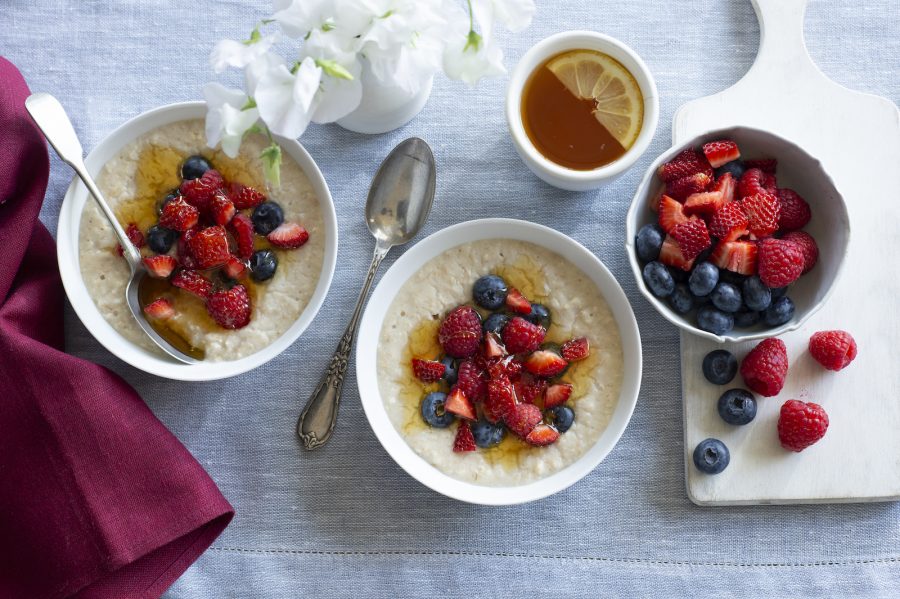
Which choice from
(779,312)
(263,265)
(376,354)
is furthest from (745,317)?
(263,265)

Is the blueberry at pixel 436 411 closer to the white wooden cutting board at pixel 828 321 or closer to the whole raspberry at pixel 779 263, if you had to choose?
the white wooden cutting board at pixel 828 321

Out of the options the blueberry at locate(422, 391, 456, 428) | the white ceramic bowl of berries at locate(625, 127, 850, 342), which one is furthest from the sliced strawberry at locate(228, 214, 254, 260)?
the white ceramic bowl of berries at locate(625, 127, 850, 342)

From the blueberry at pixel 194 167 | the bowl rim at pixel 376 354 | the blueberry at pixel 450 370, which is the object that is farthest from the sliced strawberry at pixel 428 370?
the blueberry at pixel 194 167

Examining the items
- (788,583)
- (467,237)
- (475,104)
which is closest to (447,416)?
(467,237)

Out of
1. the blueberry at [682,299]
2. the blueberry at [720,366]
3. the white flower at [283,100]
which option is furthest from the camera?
the blueberry at [720,366]

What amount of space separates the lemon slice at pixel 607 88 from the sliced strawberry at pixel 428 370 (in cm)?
77

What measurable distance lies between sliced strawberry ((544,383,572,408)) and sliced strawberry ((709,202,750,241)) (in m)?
0.56

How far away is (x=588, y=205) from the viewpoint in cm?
225

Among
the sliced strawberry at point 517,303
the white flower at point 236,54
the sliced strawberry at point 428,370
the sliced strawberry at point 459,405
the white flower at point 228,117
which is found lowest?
the sliced strawberry at point 459,405

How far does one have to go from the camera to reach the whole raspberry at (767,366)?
6.86ft

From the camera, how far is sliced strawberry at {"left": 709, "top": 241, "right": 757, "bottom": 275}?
1.94 m

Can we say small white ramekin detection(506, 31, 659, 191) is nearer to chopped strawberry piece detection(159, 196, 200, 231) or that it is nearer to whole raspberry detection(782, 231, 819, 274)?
whole raspberry detection(782, 231, 819, 274)

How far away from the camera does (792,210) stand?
2047 mm

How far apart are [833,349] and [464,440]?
3.41 feet
